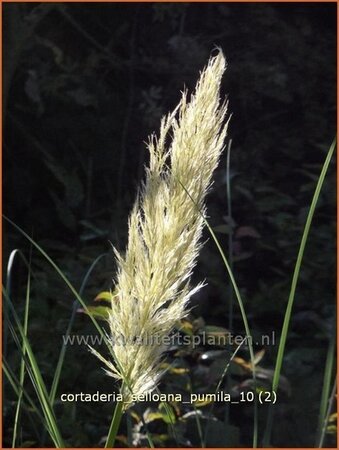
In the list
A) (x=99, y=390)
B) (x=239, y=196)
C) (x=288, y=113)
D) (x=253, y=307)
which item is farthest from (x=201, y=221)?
(x=288, y=113)

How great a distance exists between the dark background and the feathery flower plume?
1.77 m

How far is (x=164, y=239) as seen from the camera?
0.82 meters

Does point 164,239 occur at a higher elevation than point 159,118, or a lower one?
lower

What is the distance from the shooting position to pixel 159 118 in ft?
9.53

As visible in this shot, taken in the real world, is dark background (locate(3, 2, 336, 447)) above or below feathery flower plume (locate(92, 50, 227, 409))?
above

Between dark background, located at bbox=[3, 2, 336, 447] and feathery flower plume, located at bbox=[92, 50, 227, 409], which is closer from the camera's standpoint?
feathery flower plume, located at bbox=[92, 50, 227, 409]

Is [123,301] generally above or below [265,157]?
below

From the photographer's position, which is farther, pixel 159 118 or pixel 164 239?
pixel 159 118

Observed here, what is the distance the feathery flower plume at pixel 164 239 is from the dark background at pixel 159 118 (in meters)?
1.77

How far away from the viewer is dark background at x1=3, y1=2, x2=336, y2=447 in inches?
109

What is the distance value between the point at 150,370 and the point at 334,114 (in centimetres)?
248

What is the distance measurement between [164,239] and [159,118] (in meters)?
2.13

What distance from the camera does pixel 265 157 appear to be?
3021 mm

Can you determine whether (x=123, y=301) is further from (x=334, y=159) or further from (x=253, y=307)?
(x=334, y=159)
